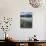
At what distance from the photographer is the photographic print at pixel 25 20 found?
12.3ft

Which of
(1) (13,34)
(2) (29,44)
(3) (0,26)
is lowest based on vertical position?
(2) (29,44)

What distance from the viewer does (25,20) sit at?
3748 mm

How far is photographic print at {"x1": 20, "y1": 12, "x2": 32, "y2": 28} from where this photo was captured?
3.75 m

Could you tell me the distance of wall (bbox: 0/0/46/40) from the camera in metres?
Result: 3.73

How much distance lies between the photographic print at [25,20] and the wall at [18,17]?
0.30 ft

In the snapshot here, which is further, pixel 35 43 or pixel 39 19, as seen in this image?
pixel 39 19

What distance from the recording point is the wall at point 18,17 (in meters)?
3.73

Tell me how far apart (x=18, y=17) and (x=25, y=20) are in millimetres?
235

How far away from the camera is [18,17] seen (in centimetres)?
375

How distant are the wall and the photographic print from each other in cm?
9

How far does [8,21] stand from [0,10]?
41cm

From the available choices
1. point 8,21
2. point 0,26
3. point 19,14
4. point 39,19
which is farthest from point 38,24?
Result: point 0,26

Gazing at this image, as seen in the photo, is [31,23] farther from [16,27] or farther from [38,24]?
[16,27]

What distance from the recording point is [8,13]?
147 inches
